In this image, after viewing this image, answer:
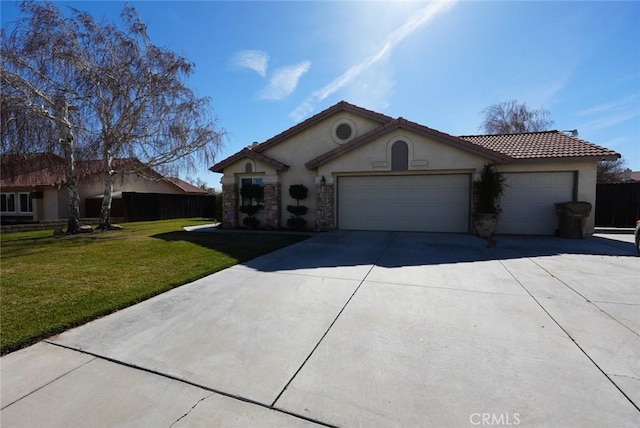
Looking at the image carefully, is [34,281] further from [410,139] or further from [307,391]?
[410,139]

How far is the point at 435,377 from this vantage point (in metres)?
2.68

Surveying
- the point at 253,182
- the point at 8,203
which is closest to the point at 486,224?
the point at 253,182

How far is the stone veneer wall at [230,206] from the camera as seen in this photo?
14.4 m

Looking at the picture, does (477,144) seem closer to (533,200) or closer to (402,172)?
(533,200)

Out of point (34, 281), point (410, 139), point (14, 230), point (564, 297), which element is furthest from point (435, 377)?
point (14, 230)

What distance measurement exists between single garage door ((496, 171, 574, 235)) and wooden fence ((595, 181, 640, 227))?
17.0 ft

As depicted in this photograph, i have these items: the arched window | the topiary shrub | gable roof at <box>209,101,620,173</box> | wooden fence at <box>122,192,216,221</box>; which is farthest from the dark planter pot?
wooden fence at <box>122,192,216,221</box>

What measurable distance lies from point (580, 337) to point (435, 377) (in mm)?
1996

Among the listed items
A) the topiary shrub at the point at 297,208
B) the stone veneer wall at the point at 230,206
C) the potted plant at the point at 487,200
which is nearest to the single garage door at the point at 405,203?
the potted plant at the point at 487,200

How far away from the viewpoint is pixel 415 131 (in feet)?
37.7

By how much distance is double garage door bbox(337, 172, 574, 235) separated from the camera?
11109 millimetres

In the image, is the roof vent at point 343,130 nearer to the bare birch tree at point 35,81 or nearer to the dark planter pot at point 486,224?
the dark planter pot at point 486,224

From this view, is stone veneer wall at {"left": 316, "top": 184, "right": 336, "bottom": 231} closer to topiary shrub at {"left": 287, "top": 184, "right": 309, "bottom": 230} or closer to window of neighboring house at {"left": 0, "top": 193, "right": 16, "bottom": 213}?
topiary shrub at {"left": 287, "top": 184, "right": 309, "bottom": 230}
